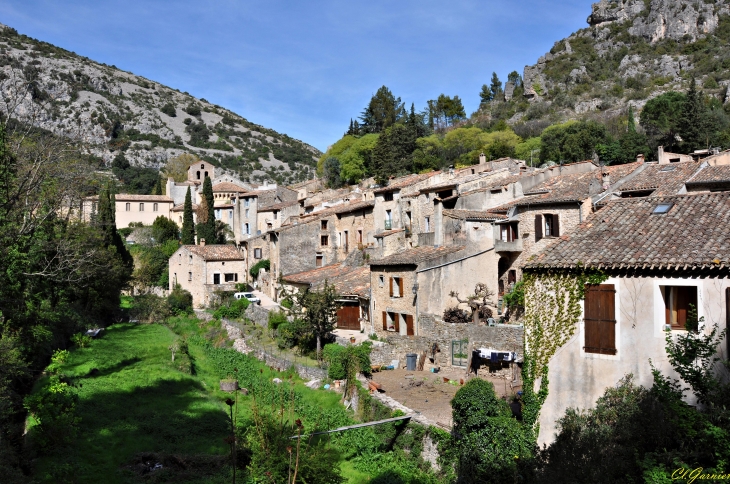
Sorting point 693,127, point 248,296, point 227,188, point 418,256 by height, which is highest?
point 693,127

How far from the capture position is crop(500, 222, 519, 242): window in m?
30.8

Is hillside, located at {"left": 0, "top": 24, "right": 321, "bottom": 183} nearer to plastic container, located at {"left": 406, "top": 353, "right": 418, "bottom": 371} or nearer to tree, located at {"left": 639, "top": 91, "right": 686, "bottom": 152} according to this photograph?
tree, located at {"left": 639, "top": 91, "right": 686, "bottom": 152}

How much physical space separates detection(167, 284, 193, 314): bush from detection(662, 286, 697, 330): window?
43.0 meters

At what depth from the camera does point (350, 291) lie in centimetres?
3353

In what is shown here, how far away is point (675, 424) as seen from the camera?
388 inches

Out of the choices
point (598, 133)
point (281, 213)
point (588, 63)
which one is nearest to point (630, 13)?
point (588, 63)

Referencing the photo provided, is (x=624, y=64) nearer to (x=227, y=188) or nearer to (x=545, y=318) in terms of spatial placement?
(x=227, y=188)

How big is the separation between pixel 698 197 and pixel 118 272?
3956 centimetres

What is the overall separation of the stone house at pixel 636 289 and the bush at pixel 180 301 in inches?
1590

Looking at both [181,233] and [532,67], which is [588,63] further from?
[181,233]

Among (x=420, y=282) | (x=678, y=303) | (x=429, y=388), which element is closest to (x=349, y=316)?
(x=420, y=282)

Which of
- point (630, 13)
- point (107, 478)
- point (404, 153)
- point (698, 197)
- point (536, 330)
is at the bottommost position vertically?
point (107, 478)

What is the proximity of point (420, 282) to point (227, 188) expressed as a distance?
5280cm

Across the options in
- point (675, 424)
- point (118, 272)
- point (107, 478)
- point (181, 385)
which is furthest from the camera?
point (118, 272)
